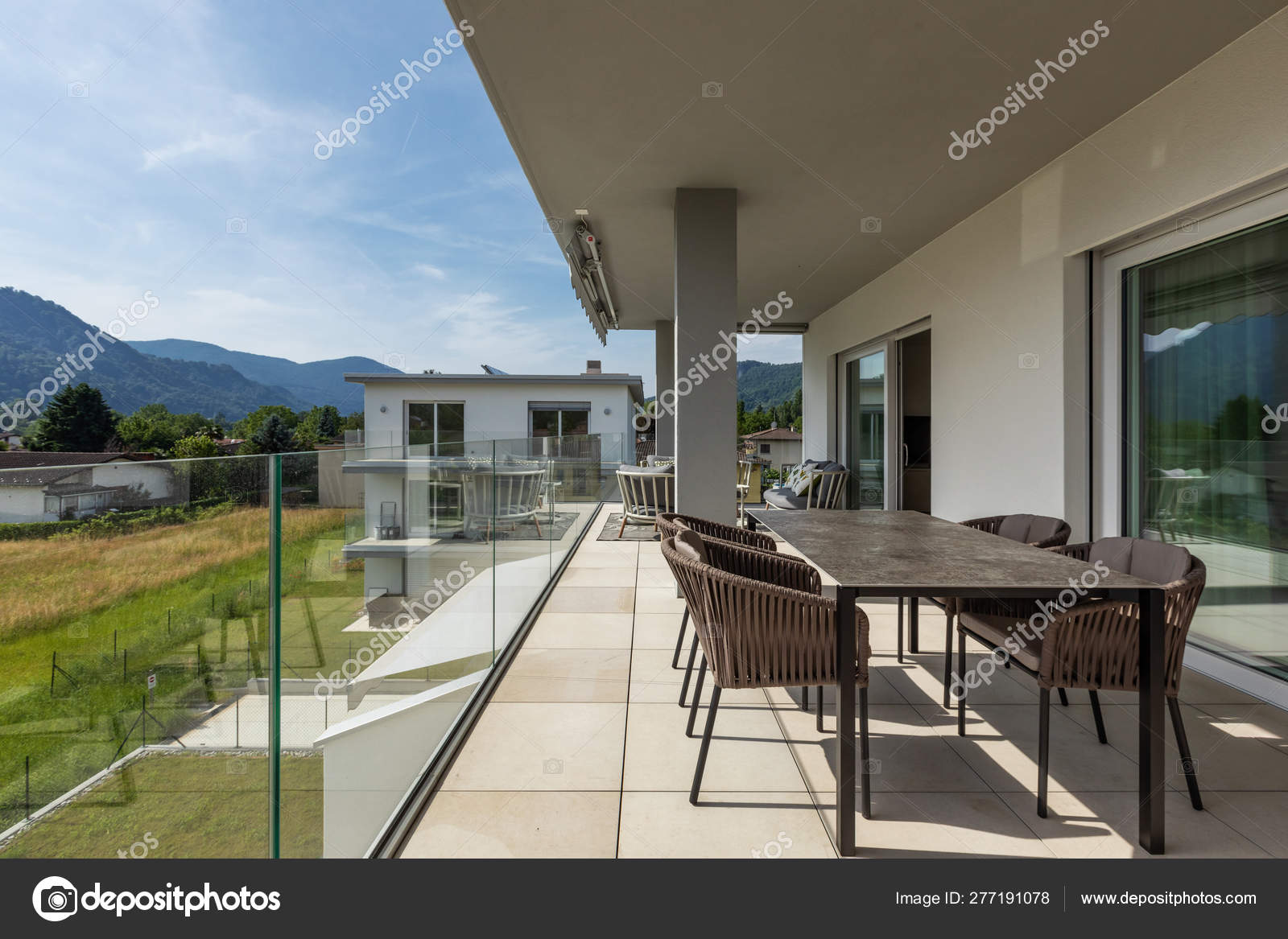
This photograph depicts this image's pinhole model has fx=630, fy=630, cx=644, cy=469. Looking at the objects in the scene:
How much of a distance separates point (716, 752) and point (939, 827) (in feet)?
2.45

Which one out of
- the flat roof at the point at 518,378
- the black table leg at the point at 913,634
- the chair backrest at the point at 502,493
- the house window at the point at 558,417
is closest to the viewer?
the chair backrest at the point at 502,493

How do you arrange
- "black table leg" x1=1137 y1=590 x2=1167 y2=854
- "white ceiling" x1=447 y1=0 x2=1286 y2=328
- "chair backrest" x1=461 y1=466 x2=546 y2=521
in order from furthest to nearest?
"chair backrest" x1=461 y1=466 x2=546 y2=521 < "white ceiling" x1=447 y1=0 x2=1286 y2=328 < "black table leg" x1=1137 y1=590 x2=1167 y2=854

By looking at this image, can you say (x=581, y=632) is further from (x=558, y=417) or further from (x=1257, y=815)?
(x=558, y=417)

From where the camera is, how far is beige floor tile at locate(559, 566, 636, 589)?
4946mm

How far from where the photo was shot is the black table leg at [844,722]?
5.55 ft

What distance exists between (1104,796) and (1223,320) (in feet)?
7.77

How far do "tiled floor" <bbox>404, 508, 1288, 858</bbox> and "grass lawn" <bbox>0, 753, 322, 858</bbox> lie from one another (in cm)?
62

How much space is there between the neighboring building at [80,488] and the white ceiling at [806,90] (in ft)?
7.60

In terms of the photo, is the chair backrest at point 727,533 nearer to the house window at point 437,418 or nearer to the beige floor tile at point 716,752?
the beige floor tile at point 716,752

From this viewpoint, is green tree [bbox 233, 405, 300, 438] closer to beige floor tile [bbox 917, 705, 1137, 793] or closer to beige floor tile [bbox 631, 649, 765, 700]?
beige floor tile [bbox 631, 649, 765, 700]

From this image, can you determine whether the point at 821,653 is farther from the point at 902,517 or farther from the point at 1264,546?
the point at 1264,546

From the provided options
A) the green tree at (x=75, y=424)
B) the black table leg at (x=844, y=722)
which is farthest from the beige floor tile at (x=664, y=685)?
the green tree at (x=75, y=424)

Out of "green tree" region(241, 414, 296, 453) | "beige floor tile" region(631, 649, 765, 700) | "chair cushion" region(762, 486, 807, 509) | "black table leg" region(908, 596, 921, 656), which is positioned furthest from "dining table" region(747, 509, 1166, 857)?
"green tree" region(241, 414, 296, 453)

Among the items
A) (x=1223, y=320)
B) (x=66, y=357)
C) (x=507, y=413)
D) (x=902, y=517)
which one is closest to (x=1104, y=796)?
(x=902, y=517)
